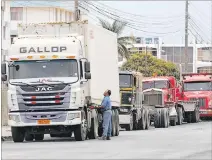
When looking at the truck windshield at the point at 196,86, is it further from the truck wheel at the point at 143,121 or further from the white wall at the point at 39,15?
the white wall at the point at 39,15

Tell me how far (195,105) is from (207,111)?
8.40 ft

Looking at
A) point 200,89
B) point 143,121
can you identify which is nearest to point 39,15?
point 200,89

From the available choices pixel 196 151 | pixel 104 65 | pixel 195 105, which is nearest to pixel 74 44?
pixel 104 65

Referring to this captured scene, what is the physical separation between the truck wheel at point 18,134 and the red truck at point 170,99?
664 inches

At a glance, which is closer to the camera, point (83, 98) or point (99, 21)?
point (83, 98)

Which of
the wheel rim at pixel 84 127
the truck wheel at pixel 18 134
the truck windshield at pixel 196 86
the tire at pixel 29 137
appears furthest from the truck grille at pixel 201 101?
the truck wheel at pixel 18 134

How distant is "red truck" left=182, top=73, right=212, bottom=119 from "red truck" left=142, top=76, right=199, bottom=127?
110 centimetres

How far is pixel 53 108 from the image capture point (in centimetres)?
2492

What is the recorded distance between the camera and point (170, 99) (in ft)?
146

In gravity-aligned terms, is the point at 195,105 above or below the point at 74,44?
below

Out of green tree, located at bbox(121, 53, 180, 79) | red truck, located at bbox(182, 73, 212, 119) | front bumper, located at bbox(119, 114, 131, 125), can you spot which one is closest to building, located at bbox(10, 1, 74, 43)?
green tree, located at bbox(121, 53, 180, 79)

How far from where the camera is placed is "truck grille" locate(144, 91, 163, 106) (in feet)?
140

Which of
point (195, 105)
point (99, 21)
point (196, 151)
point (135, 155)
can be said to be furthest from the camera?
point (99, 21)

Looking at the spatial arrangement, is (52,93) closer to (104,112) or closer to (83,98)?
(83,98)
